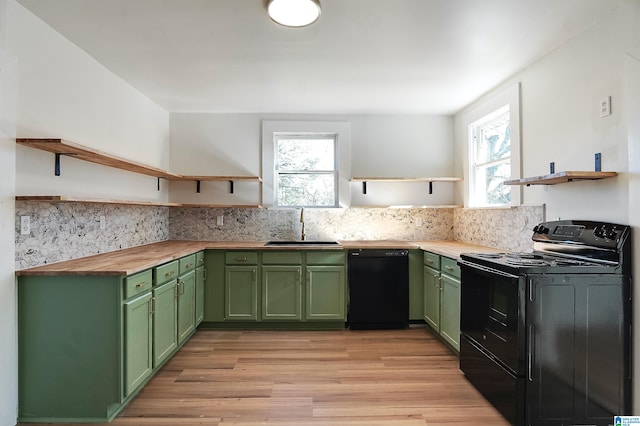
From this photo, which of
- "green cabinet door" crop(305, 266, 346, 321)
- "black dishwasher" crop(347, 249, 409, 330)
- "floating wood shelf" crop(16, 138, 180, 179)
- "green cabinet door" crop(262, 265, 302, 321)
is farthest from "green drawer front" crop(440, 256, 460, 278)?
"floating wood shelf" crop(16, 138, 180, 179)

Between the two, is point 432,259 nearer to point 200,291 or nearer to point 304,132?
point 304,132

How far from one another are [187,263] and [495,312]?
2515 mm

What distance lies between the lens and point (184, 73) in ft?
9.55

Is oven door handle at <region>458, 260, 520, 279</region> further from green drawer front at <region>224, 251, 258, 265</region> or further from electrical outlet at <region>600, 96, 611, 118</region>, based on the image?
green drawer front at <region>224, 251, 258, 265</region>

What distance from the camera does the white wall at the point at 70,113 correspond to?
204 centimetres

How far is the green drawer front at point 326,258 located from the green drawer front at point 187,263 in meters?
1.13

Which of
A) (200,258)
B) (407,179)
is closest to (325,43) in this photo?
(407,179)

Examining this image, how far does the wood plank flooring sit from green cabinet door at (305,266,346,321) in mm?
255

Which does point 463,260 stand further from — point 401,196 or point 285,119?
point 285,119

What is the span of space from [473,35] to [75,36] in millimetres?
2722

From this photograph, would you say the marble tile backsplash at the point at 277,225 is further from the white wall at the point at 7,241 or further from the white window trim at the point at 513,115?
the white wall at the point at 7,241

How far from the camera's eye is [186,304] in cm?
306

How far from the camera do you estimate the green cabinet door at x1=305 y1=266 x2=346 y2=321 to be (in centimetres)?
352

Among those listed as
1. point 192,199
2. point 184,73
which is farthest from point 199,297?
point 184,73
